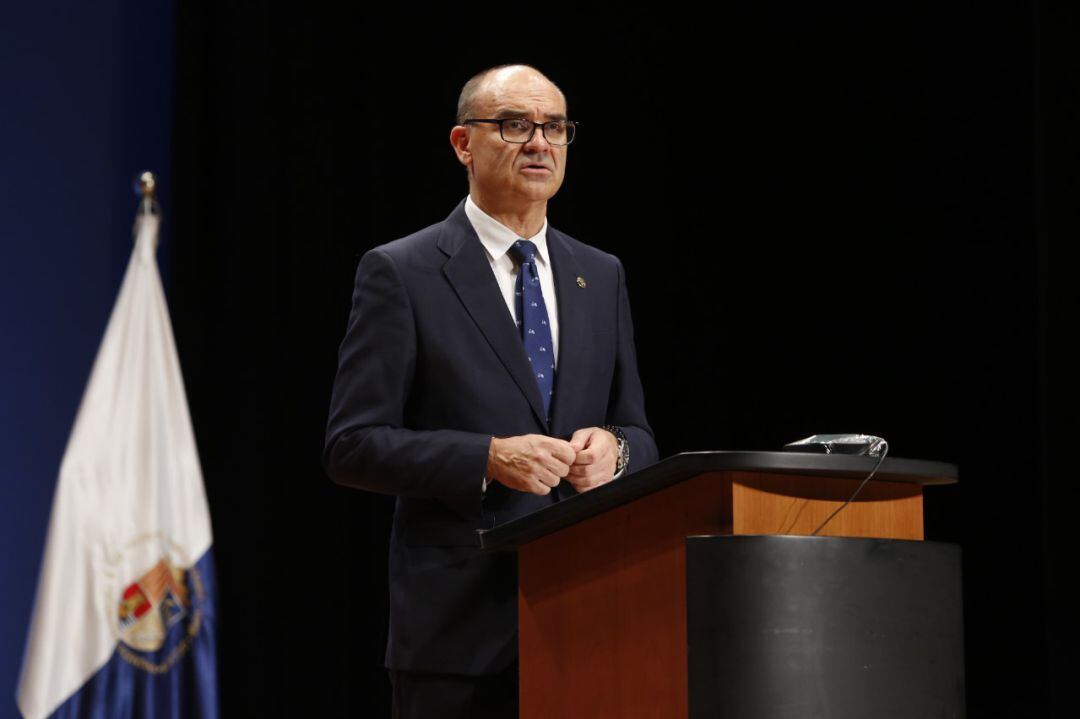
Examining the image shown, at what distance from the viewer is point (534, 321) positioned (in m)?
2.15

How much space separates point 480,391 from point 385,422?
152 mm

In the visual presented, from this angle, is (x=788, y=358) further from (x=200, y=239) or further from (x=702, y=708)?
(x=702, y=708)

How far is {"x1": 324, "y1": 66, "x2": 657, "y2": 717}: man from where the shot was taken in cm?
191

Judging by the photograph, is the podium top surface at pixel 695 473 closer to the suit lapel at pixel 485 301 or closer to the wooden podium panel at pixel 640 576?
the wooden podium panel at pixel 640 576

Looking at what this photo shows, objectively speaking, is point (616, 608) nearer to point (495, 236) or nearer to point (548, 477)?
point (548, 477)

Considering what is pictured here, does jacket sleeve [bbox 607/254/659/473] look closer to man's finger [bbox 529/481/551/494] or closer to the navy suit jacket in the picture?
the navy suit jacket

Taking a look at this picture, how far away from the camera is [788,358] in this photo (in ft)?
12.7

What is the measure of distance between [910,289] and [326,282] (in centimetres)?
170

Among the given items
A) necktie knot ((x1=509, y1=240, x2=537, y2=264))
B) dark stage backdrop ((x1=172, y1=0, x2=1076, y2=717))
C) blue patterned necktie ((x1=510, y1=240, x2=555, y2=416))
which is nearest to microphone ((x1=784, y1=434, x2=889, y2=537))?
blue patterned necktie ((x1=510, y1=240, x2=555, y2=416))

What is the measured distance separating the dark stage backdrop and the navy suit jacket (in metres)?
1.61

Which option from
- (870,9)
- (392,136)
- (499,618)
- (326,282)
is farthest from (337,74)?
(499,618)

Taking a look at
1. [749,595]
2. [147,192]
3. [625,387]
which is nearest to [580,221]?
[147,192]

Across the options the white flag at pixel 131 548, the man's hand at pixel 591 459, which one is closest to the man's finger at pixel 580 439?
the man's hand at pixel 591 459

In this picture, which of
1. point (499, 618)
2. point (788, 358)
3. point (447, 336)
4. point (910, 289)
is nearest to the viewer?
point (499, 618)
